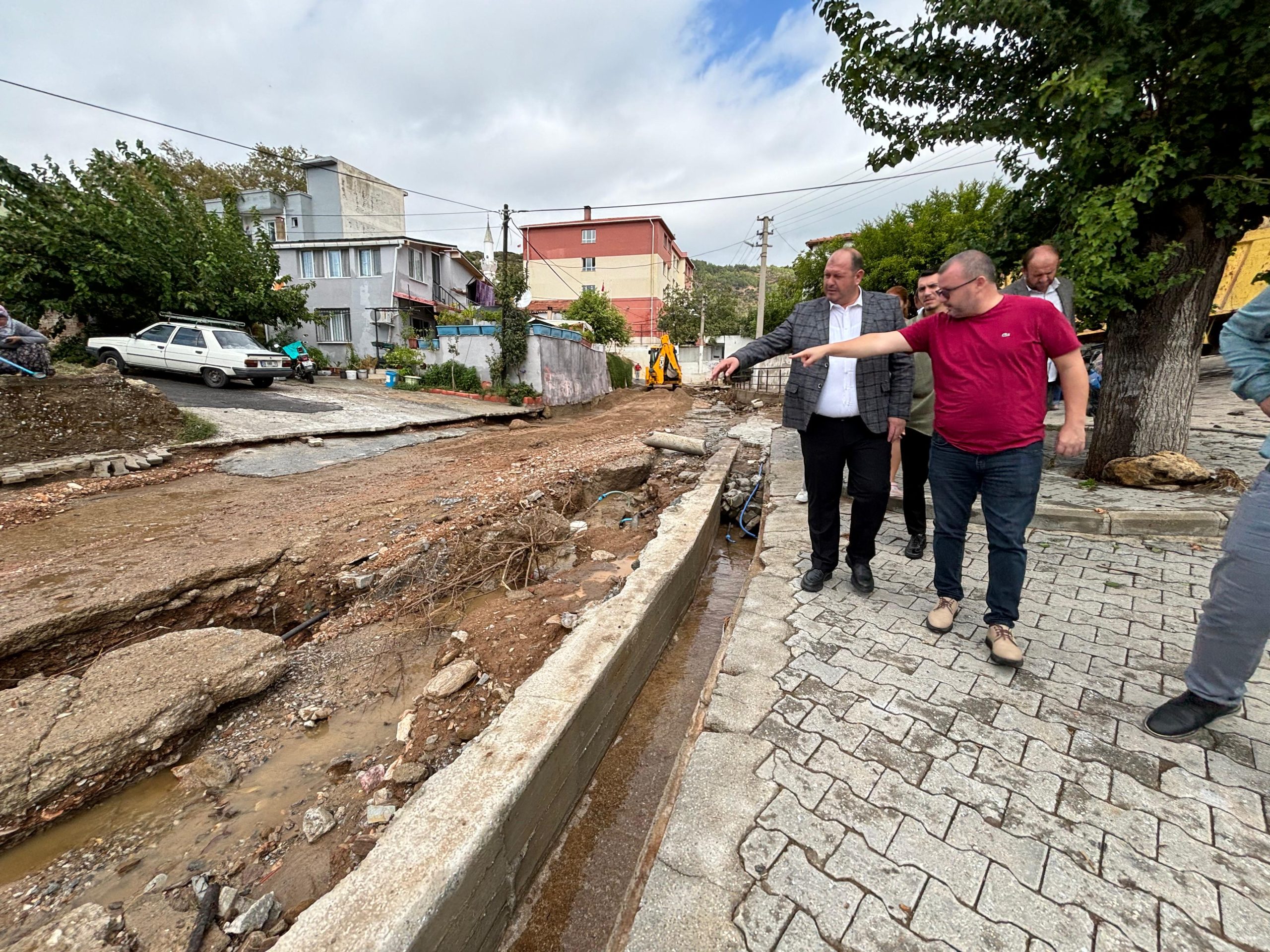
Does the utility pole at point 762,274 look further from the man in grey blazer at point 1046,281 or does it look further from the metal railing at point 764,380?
the man in grey blazer at point 1046,281

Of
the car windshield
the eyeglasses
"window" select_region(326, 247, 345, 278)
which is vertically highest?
"window" select_region(326, 247, 345, 278)

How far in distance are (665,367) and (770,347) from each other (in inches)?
795

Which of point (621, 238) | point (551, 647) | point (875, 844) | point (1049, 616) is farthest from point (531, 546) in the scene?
point (621, 238)

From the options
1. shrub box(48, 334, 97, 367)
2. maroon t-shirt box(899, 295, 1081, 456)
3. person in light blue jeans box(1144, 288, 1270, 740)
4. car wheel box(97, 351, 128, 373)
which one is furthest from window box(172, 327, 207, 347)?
person in light blue jeans box(1144, 288, 1270, 740)

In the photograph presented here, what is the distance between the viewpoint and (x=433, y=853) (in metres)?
1.39

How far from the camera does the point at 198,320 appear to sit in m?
12.2

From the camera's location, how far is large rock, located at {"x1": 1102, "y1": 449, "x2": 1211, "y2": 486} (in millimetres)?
4227

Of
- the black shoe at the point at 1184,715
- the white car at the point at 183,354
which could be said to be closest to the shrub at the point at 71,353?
the white car at the point at 183,354

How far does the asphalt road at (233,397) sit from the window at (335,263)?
9765 millimetres

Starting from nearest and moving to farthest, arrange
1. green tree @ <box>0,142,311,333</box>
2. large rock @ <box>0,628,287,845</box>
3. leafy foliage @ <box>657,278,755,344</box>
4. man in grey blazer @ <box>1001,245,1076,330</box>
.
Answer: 1. large rock @ <box>0,628,287,845</box>
2. man in grey blazer @ <box>1001,245,1076,330</box>
3. green tree @ <box>0,142,311,333</box>
4. leafy foliage @ <box>657,278,755,344</box>

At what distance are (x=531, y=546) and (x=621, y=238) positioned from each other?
34.6 m

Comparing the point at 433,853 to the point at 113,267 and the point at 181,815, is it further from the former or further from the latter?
the point at 113,267

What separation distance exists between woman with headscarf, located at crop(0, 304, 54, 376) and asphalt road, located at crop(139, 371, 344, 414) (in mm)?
2004

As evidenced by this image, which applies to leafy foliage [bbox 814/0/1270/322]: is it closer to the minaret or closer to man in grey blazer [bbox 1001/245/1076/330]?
man in grey blazer [bbox 1001/245/1076/330]
